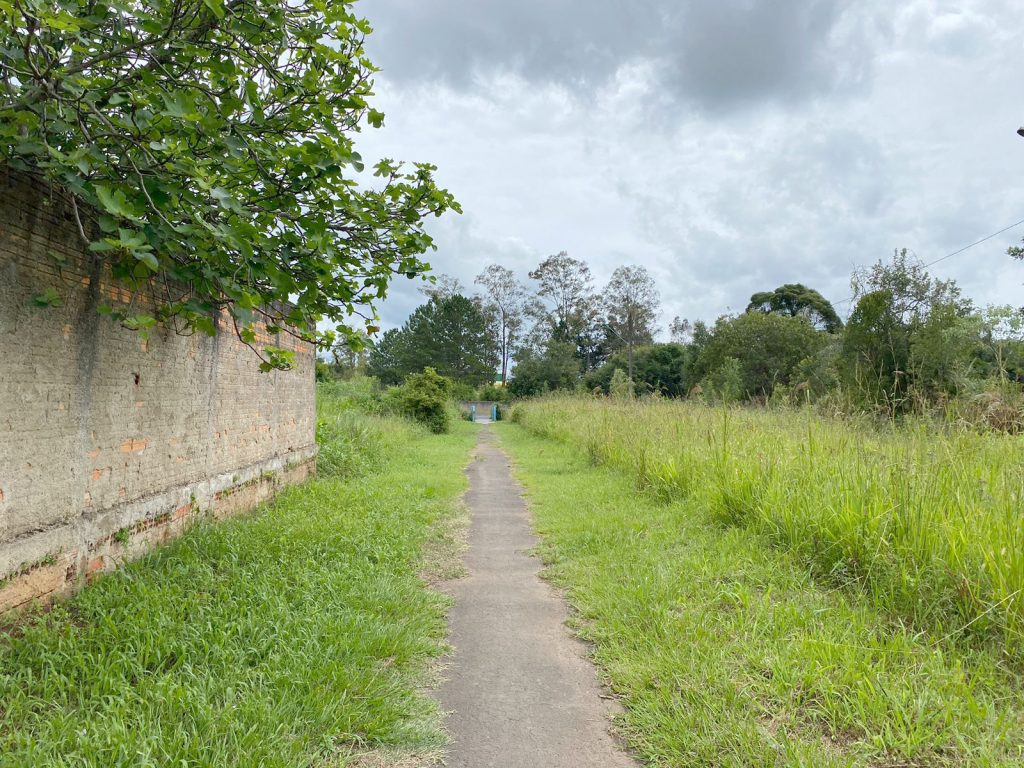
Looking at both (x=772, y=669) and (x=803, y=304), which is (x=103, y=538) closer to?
(x=772, y=669)

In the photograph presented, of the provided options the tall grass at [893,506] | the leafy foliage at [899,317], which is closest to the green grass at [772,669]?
the tall grass at [893,506]

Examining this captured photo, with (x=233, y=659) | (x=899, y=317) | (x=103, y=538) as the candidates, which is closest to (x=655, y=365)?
(x=899, y=317)

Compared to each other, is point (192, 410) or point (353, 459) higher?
point (192, 410)

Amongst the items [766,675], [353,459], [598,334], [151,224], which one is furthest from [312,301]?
[598,334]

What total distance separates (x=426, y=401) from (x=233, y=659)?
19256mm

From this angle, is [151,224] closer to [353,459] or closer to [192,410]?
[192,410]

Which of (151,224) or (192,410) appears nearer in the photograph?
(151,224)

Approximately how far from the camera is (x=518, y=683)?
3189 millimetres

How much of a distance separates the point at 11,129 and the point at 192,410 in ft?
10.4

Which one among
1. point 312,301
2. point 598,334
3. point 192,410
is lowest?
point 192,410

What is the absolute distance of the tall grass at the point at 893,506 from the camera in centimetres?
320

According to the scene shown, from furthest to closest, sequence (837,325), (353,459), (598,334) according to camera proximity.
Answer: (598,334), (837,325), (353,459)

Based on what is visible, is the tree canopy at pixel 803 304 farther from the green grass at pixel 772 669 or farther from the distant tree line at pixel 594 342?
the green grass at pixel 772 669

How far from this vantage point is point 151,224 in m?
3.22
